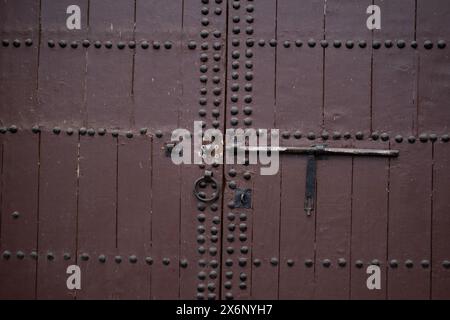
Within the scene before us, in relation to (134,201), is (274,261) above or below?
below

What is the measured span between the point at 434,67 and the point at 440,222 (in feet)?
1.75

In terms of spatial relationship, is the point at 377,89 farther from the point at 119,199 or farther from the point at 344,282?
the point at 119,199

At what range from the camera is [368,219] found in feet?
6.01

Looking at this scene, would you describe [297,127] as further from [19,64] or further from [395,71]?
[19,64]

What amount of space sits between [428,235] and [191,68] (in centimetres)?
101

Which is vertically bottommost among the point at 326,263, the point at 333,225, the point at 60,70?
the point at 326,263

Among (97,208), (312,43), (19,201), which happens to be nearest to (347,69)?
(312,43)

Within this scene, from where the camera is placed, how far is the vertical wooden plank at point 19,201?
6.17 feet

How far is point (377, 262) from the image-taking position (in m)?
1.83

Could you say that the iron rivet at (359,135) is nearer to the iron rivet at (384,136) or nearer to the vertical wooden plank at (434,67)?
the iron rivet at (384,136)

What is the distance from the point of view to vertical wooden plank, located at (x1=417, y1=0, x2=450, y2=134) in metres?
1.82

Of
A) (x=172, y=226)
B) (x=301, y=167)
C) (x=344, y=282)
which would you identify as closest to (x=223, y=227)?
(x=172, y=226)

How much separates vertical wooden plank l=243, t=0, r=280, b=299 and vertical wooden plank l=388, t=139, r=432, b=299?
0.40 m

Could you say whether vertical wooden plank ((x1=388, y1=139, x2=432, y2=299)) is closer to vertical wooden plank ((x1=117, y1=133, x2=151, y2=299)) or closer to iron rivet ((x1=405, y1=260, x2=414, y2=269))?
iron rivet ((x1=405, y1=260, x2=414, y2=269))
